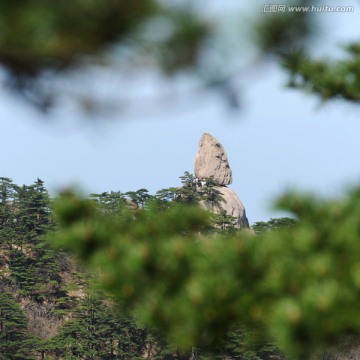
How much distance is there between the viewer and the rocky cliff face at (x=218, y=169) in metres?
36.5

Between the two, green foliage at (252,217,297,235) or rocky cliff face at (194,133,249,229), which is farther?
rocky cliff face at (194,133,249,229)

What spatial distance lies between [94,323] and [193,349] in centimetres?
429

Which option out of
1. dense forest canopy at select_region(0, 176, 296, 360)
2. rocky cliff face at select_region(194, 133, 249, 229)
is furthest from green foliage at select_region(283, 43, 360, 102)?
rocky cliff face at select_region(194, 133, 249, 229)

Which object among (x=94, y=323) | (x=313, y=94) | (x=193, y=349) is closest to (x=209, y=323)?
(x=313, y=94)

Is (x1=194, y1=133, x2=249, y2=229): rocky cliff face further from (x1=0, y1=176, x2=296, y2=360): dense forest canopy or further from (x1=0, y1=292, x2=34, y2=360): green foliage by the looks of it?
(x1=0, y1=292, x2=34, y2=360): green foliage

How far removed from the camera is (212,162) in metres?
37.0

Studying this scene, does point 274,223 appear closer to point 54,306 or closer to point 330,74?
point 54,306

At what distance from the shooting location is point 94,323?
1097 inches

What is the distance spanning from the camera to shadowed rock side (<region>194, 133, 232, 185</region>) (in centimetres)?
3694

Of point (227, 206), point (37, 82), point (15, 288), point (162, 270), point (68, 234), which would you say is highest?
point (227, 206)

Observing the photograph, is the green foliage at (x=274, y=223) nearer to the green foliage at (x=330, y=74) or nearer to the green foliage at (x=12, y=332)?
the green foliage at (x=12, y=332)

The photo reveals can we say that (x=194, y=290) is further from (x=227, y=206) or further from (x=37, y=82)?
(x=227, y=206)

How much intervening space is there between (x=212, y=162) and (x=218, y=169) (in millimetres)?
489

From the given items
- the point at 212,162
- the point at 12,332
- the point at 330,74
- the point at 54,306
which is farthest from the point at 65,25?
the point at 212,162
